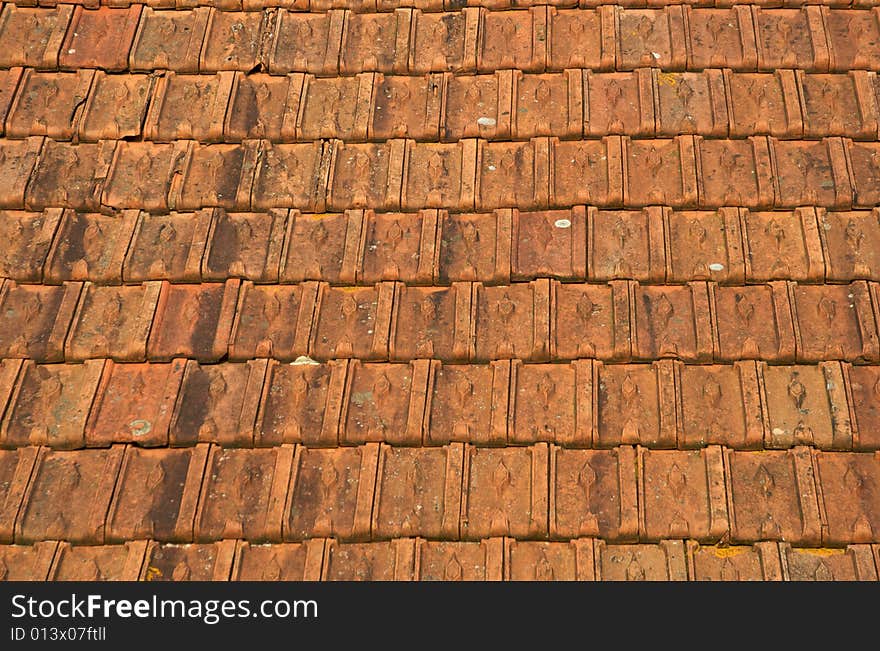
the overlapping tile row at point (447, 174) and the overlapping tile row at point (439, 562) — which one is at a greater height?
the overlapping tile row at point (447, 174)

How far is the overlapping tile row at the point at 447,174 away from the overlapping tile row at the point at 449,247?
0.08 meters

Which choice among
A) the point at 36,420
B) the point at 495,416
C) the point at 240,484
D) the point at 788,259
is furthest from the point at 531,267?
the point at 36,420

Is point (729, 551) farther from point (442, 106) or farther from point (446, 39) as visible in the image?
point (446, 39)

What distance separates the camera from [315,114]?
6324mm

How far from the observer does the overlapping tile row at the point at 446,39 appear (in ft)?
21.1

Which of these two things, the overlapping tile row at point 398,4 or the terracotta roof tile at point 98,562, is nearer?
the terracotta roof tile at point 98,562

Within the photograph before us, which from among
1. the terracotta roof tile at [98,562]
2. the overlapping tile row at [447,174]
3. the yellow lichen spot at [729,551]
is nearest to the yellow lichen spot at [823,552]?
the yellow lichen spot at [729,551]

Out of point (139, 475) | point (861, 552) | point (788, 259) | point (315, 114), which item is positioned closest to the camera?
point (861, 552)

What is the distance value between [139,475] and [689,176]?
3.00 meters

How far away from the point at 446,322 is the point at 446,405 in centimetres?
45

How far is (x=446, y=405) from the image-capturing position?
5.30 m

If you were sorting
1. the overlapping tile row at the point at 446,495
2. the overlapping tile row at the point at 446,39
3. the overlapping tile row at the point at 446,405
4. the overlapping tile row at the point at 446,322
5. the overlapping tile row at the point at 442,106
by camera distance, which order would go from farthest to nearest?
1. the overlapping tile row at the point at 446,39
2. the overlapping tile row at the point at 442,106
3. the overlapping tile row at the point at 446,322
4. the overlapping tile row at the point at 446,405
5. the overlapping tile row at the point at 446,495

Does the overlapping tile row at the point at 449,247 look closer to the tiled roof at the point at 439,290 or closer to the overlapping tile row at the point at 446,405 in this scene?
the tiled roof at the point at 439,290

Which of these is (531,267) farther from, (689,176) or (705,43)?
(705,43)
